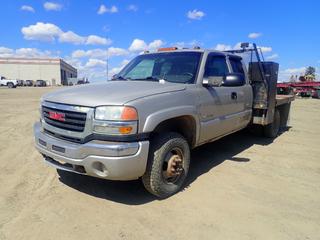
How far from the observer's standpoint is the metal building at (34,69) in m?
93.2

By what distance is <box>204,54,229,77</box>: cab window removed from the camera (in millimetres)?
5132

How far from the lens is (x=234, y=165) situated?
5.81 m

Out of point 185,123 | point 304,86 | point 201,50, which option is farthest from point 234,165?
point 304,86

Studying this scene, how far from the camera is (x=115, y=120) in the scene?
358cm

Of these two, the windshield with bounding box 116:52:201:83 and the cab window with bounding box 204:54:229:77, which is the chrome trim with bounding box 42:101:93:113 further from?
the cab window with bounding box 204:54:229:77

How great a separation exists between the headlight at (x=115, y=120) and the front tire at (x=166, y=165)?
0.57 metres

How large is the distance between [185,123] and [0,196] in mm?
2691

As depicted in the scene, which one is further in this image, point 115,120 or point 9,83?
point 9,83

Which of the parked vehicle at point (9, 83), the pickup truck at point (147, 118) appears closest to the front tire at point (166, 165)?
the pickup truck at point (147, 118)

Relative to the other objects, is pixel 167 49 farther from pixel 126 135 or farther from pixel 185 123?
pixel 126 135

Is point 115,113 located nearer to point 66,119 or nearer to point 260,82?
point 66,119

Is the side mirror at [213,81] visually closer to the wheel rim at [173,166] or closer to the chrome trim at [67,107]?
the wheel rim at [173,166]

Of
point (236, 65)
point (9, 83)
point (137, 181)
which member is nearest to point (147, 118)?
point (137, 181)

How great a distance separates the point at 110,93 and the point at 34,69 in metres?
101
